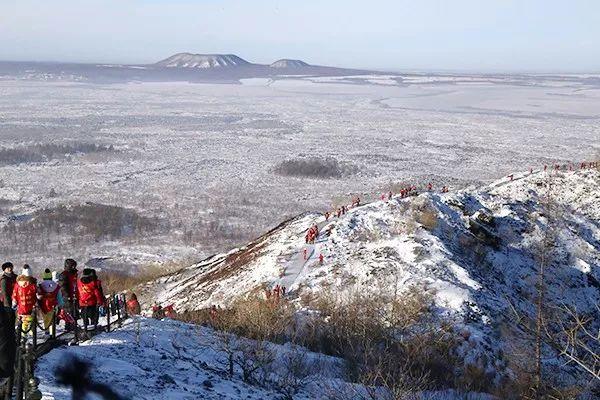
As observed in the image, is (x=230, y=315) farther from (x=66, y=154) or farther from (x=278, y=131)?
(x=278, y=131)

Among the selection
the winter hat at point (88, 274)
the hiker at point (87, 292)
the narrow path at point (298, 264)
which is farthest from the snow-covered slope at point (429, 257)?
the winter hat at point (88, 274)

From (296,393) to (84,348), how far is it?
4.14 metres

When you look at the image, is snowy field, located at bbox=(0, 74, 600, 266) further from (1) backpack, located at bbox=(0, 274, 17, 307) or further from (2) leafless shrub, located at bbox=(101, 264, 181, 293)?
(1) backpack, located at bbox=(0, 274, 17, 307)

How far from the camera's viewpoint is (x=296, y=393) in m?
11.6

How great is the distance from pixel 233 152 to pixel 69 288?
67.4 metres

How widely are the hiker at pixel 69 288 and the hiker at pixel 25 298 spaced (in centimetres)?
147

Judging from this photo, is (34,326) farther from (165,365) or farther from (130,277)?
(130,277)

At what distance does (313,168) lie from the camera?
2702 inches

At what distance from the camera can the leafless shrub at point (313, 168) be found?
6606 cm

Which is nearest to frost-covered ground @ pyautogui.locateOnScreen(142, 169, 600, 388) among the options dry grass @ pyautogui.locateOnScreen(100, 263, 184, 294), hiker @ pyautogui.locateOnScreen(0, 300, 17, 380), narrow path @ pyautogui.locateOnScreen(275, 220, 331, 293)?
narrow path @ pyautogui.locateOnScreen(275, 220, 331, 293)

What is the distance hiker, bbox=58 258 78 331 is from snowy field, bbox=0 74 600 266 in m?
27.8

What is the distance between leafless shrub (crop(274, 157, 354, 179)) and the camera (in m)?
66.1

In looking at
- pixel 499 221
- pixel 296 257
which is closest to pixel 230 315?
pixel 296 257

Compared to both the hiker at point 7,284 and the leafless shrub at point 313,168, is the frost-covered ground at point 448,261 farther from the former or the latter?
the leafless shrub at point 313,168
